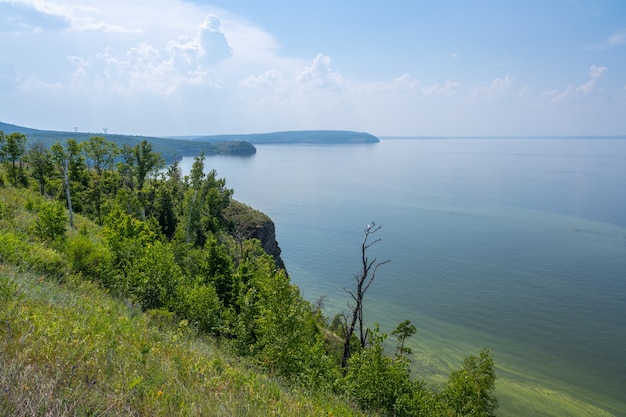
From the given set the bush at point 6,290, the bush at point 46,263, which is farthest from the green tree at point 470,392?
the bush at point 6,290

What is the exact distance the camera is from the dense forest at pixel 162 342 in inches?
203

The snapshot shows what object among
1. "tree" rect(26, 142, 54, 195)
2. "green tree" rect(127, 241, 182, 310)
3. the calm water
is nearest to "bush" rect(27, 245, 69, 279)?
"green tree" rect(127, 241, 182, 310)

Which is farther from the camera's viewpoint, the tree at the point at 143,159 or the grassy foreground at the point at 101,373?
the tree at the point at 143,159

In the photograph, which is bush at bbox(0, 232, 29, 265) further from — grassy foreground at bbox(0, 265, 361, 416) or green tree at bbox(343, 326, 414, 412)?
green tree at bbox(343, 326, 414, 412)

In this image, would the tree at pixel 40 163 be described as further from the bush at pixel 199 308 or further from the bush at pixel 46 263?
the bush at pixel 46 263

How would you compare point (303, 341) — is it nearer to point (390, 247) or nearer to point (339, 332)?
point (339, 332)

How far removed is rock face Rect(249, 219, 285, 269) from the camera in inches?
2446

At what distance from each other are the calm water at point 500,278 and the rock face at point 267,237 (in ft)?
13.1

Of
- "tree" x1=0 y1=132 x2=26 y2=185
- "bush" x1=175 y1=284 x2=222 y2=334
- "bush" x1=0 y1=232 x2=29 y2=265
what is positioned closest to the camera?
"bush" x1=0 y1=232 x2=29 y2=265

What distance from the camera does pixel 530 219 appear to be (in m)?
83.1

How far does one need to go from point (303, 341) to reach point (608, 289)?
51.8 m

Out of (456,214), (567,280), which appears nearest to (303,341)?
(567,280)

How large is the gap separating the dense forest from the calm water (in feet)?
26.2

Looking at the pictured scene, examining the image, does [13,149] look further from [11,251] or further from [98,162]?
[11,251]
